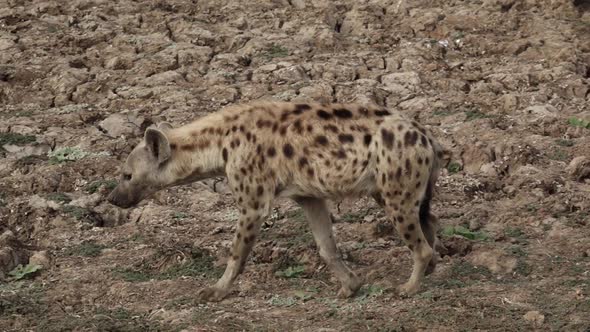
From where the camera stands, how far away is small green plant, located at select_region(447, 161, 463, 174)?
9555 millimetres

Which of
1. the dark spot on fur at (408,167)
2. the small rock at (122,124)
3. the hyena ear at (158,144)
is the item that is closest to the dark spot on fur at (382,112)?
the dark spot on fur at (408,167)

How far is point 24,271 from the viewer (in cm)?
780

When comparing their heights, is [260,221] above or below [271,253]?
above

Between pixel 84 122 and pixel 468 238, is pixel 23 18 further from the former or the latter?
pixel 468 238

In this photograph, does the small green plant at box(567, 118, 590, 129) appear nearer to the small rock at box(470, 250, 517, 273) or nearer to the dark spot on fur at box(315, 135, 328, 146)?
the small rock at box(470, 250, 517, 273)

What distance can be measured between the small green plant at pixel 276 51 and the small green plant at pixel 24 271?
4.78 m

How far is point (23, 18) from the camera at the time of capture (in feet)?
42.1

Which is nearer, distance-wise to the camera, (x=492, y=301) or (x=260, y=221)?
(x=492, y=301)

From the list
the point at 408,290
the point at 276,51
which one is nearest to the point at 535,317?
the point at 408,290

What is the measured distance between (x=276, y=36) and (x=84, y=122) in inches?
104

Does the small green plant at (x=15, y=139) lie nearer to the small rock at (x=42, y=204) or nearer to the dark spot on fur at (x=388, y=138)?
the small rock at (x=42, y=204)

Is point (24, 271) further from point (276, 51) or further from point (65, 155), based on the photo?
point (276, 51)

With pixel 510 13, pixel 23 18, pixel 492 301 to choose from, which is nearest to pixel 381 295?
pixel 492 301

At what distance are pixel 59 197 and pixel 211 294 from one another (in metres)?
2.41
